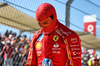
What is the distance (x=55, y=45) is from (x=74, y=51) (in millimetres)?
218

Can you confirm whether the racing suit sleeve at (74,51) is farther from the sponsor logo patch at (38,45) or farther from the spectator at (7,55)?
the spectator at (7,55)

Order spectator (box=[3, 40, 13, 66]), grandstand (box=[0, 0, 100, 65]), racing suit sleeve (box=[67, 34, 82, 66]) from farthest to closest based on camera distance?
1. spectator (box=[3, 40, 13, 66])
2. grandstand (box=[0, 0, 100, 65])
3. racing suit sleeve (box=[67, 34, 82, 66])

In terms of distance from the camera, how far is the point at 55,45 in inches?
76.1

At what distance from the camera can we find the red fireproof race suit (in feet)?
6.04

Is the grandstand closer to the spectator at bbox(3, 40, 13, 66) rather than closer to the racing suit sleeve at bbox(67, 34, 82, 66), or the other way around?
the spectator at bbox(3, 40, 13, 66)

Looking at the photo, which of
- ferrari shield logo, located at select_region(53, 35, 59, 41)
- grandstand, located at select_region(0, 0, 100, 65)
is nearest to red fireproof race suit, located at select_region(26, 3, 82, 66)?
ferrari shield logo, located at select_region(53, 35, 59, 41)

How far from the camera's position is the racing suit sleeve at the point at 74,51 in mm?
1827

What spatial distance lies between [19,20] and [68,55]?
83.1 inches

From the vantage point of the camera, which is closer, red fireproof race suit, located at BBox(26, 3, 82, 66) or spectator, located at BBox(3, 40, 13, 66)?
red fireproof race suit, located at BBox(26, 3, 82, 66)

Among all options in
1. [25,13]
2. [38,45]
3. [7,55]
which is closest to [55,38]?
[38,45]

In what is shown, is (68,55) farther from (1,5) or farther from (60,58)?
(1,5)

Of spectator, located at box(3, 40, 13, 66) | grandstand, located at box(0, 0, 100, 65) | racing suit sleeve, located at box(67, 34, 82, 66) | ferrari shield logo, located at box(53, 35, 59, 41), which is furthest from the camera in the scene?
spectator, located at box(3, 40, 13, 66)

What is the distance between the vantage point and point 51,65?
74.7 inches

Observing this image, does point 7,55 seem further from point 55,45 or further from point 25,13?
point 55,45
